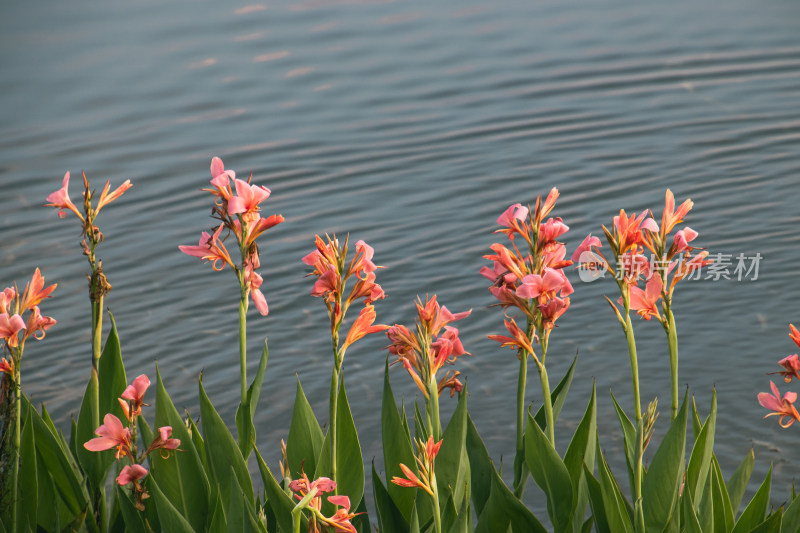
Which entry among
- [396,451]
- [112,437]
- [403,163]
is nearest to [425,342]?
[396,451]

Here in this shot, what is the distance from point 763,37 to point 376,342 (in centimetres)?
728

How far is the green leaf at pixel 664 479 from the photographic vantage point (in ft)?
6.44

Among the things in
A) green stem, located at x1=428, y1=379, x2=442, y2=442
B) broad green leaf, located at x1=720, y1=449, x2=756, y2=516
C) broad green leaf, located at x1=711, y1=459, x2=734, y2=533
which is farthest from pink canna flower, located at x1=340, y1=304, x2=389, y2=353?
broad green leaf, located at x1=720, y1=449, x2=756, y2=516

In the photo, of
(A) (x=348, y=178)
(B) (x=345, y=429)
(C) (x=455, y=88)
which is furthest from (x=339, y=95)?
(B) (x=345, y=429)

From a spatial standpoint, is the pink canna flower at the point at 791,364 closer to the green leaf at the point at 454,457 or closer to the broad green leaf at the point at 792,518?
the broad green leaf at the point at 792,518

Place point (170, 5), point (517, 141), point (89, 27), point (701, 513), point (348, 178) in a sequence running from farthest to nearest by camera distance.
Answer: point (170, 5) → point (89, 27) → point (517, 141) → point (348, 178) → point (701, 513)

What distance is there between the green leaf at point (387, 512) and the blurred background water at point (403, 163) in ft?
4.26

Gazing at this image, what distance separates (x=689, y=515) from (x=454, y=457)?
50cm

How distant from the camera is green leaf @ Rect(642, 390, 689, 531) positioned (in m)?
1.96

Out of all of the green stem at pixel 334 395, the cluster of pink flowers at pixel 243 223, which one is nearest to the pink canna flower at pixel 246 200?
the cluster of pink flowers at pixel 243 223

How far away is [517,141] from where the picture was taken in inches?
300

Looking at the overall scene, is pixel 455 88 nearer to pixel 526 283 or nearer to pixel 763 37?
pixel 763 37

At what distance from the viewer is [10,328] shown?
1983mm

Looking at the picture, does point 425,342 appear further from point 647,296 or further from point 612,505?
point 612,505
